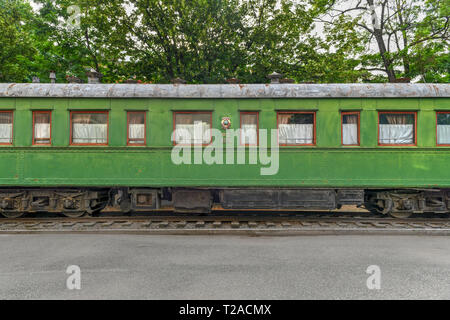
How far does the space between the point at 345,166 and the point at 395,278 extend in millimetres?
3721

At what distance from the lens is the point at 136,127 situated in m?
7.51

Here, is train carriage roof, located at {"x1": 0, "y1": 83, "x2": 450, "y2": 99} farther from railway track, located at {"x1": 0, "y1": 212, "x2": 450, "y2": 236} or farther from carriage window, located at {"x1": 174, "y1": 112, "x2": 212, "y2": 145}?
railway track, located at {"x1": 0, "y1": 212, "x2": 450, "y2": 236}

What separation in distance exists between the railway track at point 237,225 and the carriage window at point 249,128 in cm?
215

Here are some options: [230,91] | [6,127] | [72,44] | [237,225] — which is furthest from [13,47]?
[237,225]

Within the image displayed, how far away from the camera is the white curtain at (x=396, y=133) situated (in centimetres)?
738

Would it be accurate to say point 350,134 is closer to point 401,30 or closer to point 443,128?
point 443,128

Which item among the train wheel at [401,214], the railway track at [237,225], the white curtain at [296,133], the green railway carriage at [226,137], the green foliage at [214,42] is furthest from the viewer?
the green foliage at [214,42]

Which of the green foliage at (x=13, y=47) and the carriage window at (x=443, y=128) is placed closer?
the carriage window at (x=443, y=128)

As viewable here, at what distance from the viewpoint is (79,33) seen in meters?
15.2

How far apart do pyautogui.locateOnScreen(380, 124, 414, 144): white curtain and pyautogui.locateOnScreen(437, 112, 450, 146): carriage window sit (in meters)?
0.69

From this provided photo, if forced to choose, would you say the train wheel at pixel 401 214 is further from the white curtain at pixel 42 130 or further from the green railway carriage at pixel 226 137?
the white curtain at pixel 42 130

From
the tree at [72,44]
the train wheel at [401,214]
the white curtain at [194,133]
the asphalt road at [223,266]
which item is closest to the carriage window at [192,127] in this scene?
the white curtain at [194,133]

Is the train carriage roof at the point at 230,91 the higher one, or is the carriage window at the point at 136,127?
the train carriage roof at the point at 230,91
